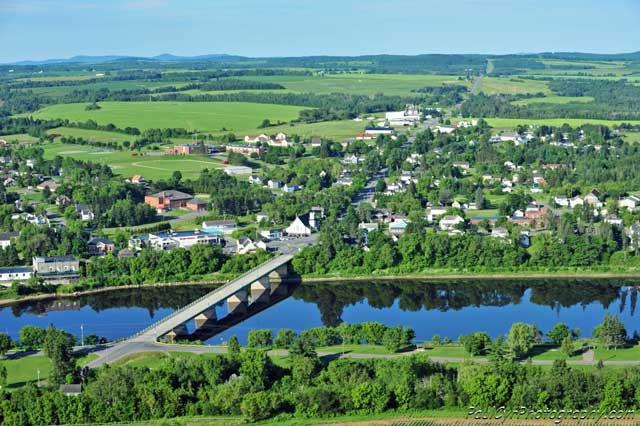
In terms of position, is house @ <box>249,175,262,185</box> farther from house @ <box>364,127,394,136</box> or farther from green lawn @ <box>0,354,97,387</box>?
green lawn @ <box>0,354,97,387</box>

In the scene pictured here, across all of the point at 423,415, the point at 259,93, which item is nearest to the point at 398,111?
the point at 259,93

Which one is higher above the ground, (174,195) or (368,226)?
(174,195)

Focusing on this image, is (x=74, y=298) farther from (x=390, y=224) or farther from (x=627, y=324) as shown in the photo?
(x=627, y=324)

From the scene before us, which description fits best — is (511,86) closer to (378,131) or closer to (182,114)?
(378,131)

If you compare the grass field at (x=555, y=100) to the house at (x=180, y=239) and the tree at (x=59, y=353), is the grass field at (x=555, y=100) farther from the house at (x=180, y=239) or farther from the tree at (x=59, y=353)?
the tree at (x=59, y=353)

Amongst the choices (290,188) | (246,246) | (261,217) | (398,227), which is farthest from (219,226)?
(290,188)

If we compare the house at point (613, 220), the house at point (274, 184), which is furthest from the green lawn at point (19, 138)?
the house at point (613, 220)
